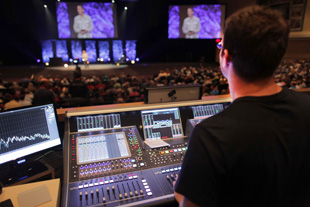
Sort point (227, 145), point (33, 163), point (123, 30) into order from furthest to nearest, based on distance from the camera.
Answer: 1. point (123, 30)
2. point (33, 163)
3. point (227, 145)

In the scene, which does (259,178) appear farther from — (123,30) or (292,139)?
(123,30)

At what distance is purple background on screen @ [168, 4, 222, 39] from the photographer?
44.1 ft

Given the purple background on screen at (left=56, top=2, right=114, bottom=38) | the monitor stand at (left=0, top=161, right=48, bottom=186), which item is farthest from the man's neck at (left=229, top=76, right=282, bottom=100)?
the purple background on screen at (left=56, top=2, right=114, bottom=38)

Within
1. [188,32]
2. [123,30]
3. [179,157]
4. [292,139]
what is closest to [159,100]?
[179,157]

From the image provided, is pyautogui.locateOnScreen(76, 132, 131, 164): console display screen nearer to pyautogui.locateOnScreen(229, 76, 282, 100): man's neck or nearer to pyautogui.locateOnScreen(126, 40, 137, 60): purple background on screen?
pyautogui.locateOnScreen(229, 76, 282, 100): man's neck

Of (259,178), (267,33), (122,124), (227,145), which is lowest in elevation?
(122,124)

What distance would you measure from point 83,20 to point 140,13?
4349 millimetres

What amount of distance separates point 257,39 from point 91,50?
1591 cm

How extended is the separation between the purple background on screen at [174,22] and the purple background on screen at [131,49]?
3365mm

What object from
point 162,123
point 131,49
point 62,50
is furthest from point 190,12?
point 162,123

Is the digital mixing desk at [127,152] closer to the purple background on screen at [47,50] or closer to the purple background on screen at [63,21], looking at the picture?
the purple background on screen at [63,21]

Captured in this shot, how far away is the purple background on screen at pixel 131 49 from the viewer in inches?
626

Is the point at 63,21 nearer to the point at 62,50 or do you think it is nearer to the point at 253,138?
the point at 62,50

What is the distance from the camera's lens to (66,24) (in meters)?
13.0
